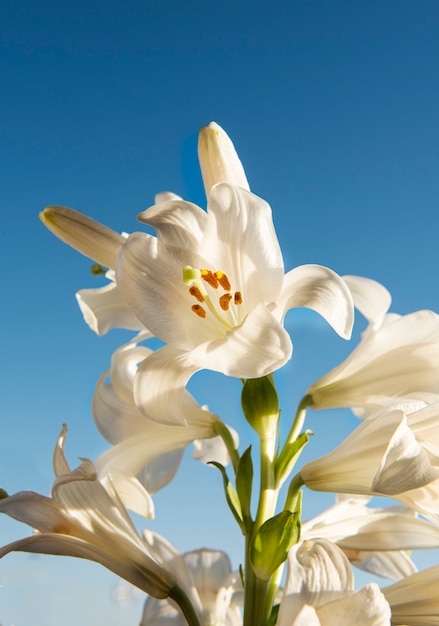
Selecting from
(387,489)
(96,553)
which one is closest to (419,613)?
(387,489)

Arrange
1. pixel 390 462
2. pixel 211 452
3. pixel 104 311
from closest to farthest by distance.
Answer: pixel 390 462 < pixel 104 311 < pixel 211 452

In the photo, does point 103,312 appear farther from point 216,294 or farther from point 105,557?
point 105,557

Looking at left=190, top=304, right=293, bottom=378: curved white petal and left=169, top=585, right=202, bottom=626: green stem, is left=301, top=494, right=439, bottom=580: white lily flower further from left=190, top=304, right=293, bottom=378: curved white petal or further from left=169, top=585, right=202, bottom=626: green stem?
left=190, top=304, right=293, bottom=378: curved white petal

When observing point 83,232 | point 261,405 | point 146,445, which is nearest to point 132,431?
point 146,445

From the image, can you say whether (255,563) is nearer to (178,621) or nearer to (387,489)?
(387,489)

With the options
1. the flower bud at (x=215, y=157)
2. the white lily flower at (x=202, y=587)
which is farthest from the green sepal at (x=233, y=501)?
the flower bud at (x=215, y=157)

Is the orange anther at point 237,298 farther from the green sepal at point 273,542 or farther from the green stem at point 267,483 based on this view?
the green sepal at point 273,542
